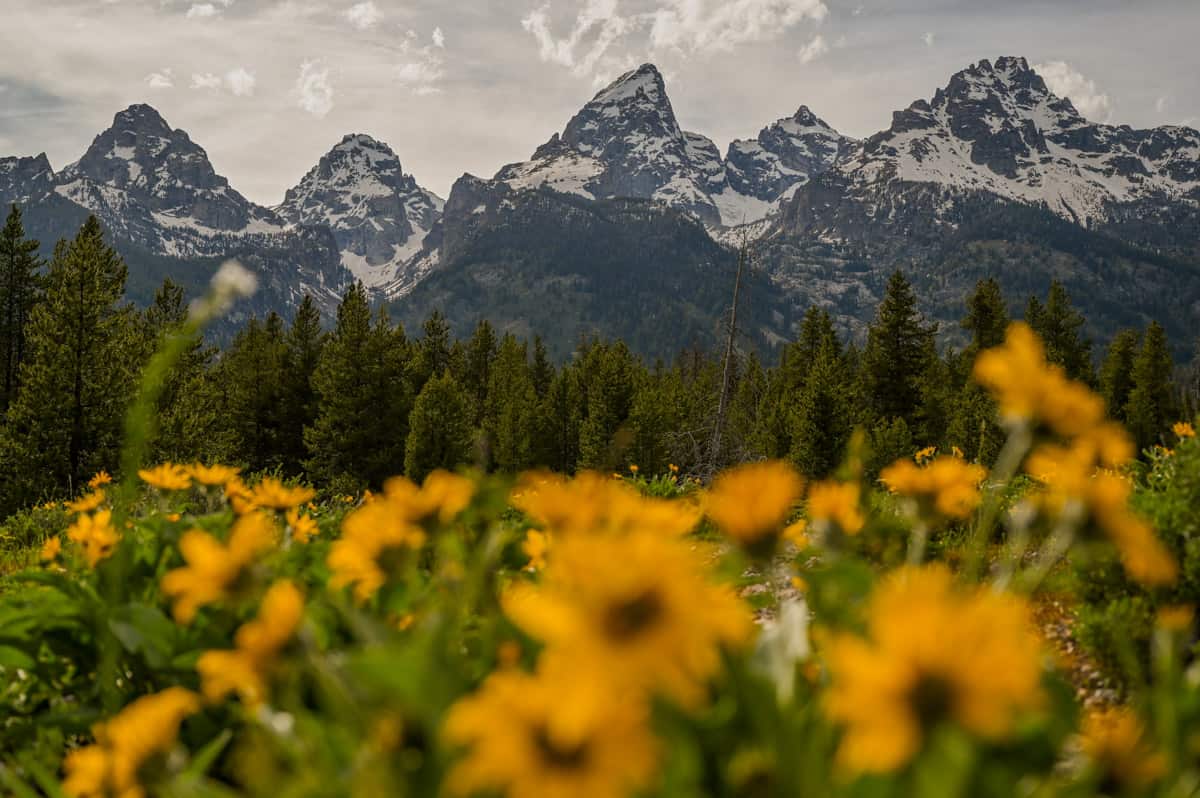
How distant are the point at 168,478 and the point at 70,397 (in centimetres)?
1901

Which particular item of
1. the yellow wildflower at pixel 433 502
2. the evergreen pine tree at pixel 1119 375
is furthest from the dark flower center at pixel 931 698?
the evergreen pine tree at pixel 1119 375

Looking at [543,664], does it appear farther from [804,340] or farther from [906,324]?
[804,340]

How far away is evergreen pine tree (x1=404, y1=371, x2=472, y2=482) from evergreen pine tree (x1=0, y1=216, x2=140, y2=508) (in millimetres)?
7969

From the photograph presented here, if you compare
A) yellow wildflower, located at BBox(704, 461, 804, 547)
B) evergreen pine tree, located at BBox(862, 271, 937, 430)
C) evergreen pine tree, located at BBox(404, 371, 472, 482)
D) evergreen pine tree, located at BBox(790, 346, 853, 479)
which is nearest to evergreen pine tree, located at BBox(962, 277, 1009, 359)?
evergreen pine tree, located at BBox(862, 271, 937, 430)

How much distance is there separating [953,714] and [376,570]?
0.96 metres

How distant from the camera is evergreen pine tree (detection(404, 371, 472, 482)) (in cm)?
2392

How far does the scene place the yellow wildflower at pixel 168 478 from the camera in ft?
7.61

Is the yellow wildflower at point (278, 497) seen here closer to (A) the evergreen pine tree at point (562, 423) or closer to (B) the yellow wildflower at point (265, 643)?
(B) the yellow wildflower at point (265, 643)

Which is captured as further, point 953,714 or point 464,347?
point 464,347

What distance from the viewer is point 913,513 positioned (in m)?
1.39

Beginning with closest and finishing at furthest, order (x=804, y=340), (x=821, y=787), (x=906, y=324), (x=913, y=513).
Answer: (x=821, y=787), (x=913, y=513), (x=906, y=324), (x=804, y=340)

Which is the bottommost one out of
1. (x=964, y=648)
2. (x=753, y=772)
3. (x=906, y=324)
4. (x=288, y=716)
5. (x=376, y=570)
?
(x=288, y=716)

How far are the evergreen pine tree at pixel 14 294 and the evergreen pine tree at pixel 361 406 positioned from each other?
1229cm

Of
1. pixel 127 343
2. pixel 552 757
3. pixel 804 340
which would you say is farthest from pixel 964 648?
pixel 804 340
